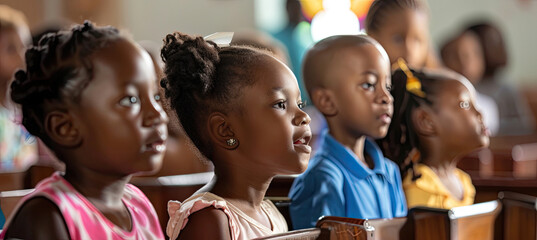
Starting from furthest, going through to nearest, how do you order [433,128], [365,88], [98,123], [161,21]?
[161,21] < [433,128] < [365,88] < [98,123]

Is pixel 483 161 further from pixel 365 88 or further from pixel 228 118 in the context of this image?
pixel 228 118

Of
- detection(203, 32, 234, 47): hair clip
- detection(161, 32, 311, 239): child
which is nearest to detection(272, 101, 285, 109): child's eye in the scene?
detection(161, 32, 311, 239): child

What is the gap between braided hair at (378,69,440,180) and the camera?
1.39m

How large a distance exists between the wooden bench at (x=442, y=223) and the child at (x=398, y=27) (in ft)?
2.19

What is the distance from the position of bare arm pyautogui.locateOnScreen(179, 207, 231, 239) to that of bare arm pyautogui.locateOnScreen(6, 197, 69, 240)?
0.53 feet

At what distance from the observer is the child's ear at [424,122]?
138cm

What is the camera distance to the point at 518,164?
227 cm

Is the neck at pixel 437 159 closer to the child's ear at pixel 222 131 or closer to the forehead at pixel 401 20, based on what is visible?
the forehead at pixel 401 20

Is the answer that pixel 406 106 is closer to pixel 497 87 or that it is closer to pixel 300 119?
pixel 300 119

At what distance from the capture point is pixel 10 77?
4.81 feet

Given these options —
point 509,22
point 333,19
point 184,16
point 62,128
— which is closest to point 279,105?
point 62,128

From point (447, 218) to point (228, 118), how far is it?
322mm

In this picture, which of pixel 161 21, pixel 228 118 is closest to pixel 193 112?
pixel 228 118

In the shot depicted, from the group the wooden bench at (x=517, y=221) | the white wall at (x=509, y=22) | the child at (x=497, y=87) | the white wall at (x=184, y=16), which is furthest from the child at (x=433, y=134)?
the white wall at (x=509, y=22)
